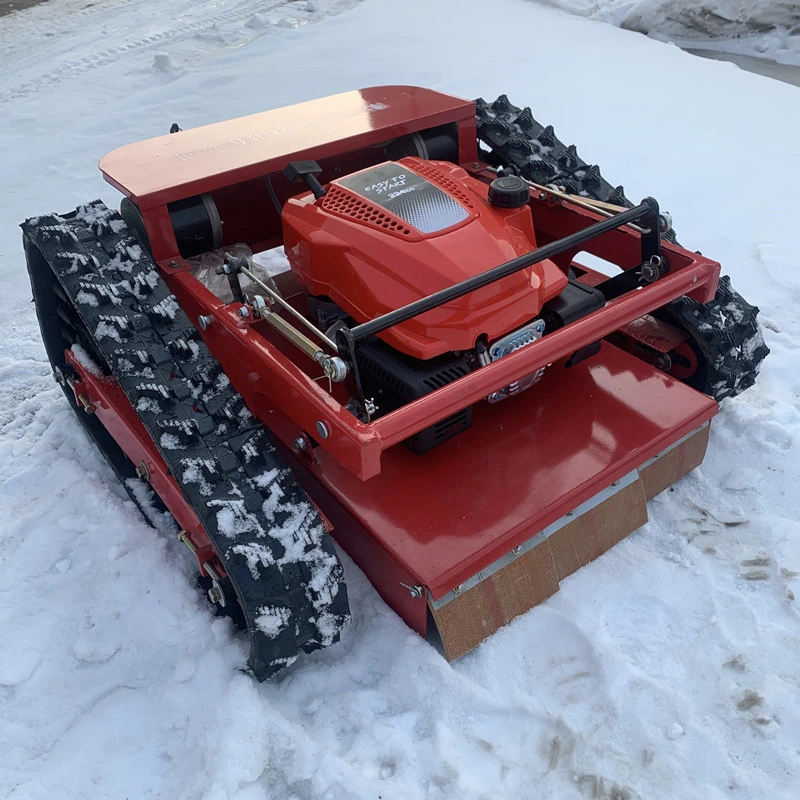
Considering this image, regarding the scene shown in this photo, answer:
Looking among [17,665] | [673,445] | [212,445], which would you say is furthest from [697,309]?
[17,665]

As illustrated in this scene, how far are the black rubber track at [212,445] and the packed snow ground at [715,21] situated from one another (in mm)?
7269

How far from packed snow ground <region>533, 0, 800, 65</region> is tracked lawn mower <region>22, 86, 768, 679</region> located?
6.18 metres

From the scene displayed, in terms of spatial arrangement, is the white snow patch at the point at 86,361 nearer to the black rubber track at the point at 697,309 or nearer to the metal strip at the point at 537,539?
the metal strip at the point at 537,539

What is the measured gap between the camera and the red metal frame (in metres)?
1.93

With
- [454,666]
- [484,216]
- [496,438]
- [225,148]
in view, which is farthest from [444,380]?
[225,148]

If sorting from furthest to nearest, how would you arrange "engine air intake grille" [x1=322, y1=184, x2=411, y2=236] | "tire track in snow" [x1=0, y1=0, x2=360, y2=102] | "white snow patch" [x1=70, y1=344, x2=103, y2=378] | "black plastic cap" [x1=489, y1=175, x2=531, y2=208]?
"tire track in snow" [x1=0, y1=0, x2=360, y2=102] → "white snow patch" [x1=70, y1=344, x2=103, y2=378] → "black plastic cap" [x1=489, y1=175, x2=531, y2=208] → "engine air intake grille" [x1=322, y1=184, x2=411, y2=236]

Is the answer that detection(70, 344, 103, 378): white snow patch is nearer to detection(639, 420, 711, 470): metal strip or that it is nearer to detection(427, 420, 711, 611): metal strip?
detection(427, 420, 711, 611): metal strip

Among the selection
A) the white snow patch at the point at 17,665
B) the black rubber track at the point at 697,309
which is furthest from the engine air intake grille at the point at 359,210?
the white snow patch at the point at 17,665

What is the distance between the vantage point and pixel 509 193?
2.34 meters

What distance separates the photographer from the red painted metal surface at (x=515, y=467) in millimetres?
2055

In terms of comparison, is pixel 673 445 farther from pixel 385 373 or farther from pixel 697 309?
pixel 385 373

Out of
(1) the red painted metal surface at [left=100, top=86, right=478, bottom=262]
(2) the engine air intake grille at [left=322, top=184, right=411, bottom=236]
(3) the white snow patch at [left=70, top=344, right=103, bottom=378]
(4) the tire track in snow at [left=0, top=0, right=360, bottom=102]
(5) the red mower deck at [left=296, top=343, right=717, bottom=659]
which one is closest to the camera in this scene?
(5) the red mower deck at [left=296, top=343, right=717, bottom=659]

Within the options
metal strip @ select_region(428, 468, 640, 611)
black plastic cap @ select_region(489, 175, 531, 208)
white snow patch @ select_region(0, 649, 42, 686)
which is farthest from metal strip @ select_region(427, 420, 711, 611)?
white snow patch @ select_region(0, 649, 42, 686)

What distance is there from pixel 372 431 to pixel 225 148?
150 centimetres
